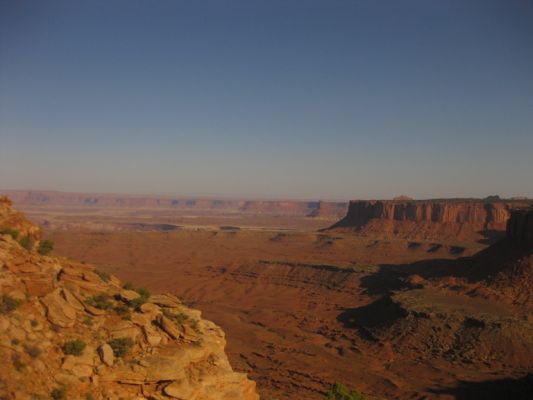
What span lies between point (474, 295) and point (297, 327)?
58.1 ft

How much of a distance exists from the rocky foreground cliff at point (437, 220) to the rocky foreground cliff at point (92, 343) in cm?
9141

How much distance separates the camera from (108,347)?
35.3ft

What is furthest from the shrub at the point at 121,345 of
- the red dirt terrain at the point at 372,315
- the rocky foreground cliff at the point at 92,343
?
the red dirt terrain at the point at 372,315

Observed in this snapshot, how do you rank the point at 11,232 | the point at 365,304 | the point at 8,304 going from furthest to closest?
the point at 365,304
the point at 11,232
the point at 8,304

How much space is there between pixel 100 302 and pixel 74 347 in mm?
2119

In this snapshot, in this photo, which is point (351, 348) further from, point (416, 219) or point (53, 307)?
point (416, 219)

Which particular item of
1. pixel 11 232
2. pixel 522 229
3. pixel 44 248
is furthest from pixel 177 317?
pixel 522 229

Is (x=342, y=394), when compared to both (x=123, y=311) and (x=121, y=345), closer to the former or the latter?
(x=123, y=311)

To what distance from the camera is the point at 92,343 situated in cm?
1095

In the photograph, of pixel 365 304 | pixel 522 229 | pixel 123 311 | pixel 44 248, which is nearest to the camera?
pixel 123 311

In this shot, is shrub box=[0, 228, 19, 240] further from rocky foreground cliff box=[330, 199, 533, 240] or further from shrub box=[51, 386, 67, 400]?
rocky foreground cliff box=[330, 199, 533, 240]

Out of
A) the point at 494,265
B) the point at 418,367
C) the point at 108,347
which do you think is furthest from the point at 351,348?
the point at 108,347

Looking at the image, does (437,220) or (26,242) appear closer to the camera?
(26,242)


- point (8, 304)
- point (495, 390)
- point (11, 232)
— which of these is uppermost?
point (11, 232)
